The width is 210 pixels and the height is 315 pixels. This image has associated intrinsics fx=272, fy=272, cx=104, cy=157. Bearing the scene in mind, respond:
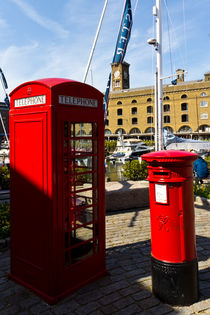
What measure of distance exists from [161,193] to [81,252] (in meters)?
1.50

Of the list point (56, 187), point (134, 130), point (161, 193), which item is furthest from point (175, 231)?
point (134, 130)

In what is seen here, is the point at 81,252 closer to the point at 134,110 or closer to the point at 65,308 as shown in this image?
the point at 65,308

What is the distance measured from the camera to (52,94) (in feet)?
11.4

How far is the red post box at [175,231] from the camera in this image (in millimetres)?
3490

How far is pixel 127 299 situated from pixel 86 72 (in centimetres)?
864

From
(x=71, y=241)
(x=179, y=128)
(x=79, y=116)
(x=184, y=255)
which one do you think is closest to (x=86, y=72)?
(x=79, y=116)

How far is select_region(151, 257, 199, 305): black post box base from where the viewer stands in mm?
3480

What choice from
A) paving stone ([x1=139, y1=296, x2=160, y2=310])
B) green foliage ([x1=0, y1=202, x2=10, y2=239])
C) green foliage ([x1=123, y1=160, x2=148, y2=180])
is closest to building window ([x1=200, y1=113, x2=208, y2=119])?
green foliage ([x1=123, y1=160, x2=148, y2=180])

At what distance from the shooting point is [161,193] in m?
3.58

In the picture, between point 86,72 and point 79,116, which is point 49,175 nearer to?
point 79,116

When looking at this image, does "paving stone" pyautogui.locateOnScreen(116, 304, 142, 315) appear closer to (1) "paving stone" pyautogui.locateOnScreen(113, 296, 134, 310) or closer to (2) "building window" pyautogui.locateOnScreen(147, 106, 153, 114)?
(1) "paving stone" pyautogui.locateOnScreen(113, 296, 134, 310)

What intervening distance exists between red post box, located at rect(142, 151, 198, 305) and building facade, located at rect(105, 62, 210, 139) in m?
48.7

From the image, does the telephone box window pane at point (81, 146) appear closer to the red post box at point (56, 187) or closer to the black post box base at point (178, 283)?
the red post box at point (56, 187)

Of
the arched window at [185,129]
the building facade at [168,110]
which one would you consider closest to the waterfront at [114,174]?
the building facade at [168,110]
